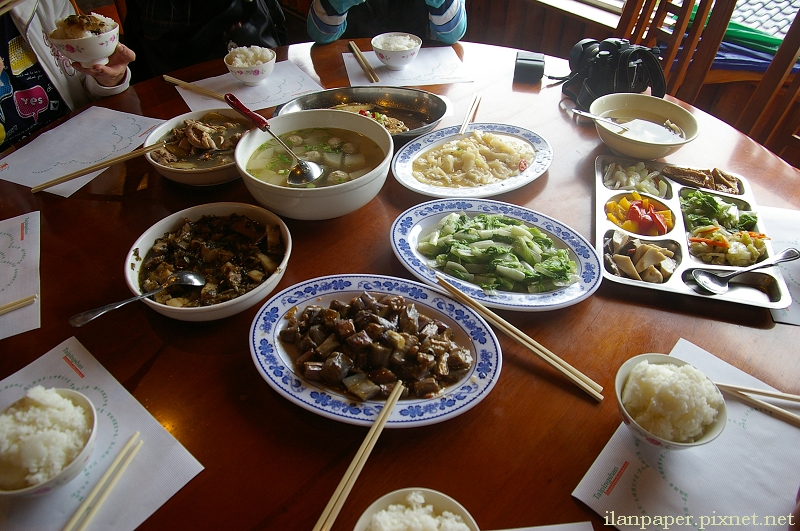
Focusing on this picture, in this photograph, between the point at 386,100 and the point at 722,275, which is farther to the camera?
the point at 386,100

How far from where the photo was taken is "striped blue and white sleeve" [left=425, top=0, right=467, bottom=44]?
10.3ft

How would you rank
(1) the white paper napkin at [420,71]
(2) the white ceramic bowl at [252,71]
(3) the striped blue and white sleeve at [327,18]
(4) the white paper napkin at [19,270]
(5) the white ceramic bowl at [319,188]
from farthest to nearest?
(3) the striped blue and white sleeve at [327,18], (1) the white paper napkin at [420,71], (2) the white ceramic bowl at [252,71], (5) the white ceramic bowl at [319,188], (4) the white paper napkin at [19,270]

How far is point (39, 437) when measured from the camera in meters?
0.95

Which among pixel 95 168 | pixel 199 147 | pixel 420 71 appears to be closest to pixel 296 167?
pixel 199 147

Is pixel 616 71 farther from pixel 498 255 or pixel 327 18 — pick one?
pixel 327 18

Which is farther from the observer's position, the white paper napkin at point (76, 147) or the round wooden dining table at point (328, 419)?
the white paper napkin at point (76, 147)

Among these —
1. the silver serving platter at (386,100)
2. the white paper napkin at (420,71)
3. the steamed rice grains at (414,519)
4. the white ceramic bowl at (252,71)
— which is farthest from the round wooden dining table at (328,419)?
the white paper napkin at (420,71)

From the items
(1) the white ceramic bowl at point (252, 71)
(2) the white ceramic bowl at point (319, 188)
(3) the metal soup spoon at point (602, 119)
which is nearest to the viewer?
(2) the white ceramic bowl at point (319, 188)

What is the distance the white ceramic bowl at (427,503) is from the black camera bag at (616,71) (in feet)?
7.50

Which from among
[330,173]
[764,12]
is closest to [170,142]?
[330,173]

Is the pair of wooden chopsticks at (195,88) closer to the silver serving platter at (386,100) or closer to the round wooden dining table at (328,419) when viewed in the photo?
the silver serving platter at (386,100)

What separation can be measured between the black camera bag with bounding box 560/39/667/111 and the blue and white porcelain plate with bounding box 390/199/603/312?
117cm

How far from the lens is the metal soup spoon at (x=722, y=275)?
152cm

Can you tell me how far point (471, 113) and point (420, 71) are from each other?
29.0 inches
